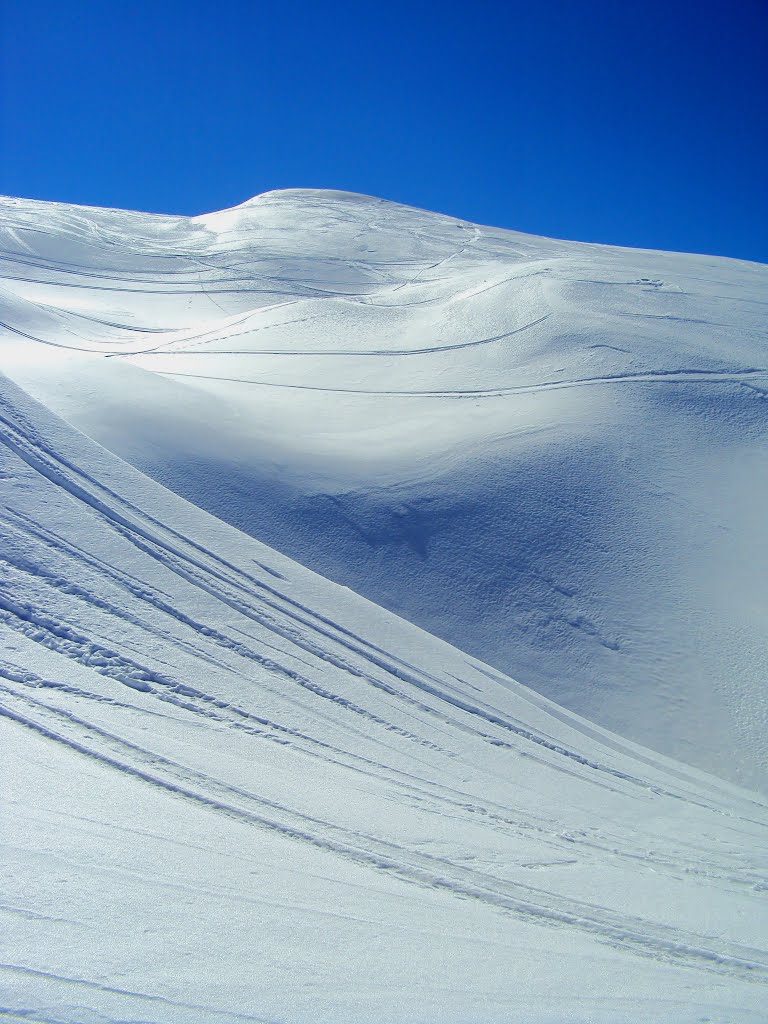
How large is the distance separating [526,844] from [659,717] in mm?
3854

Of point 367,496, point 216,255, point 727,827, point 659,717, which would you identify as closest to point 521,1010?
point 727,827

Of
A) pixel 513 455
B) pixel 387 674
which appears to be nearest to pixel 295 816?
pixel 387 674

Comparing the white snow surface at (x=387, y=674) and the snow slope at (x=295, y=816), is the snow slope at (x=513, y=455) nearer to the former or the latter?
the white snow surface at (x=387, y=674)

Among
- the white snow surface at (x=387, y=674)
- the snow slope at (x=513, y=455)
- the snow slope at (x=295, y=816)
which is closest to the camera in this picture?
the snow slope at (x=295, y=816)

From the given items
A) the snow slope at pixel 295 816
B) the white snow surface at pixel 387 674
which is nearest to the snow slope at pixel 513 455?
the white snow surface at pixel 387 674

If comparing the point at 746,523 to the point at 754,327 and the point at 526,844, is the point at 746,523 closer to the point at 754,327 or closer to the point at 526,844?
the point at 526,844

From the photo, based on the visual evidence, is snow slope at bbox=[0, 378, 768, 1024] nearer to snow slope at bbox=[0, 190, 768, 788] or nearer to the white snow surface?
the white snow surface

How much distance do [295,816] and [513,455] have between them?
809 cm

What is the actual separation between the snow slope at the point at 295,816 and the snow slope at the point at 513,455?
1.02 meters

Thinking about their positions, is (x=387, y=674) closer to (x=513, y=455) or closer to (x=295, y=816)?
(x=295, y=816)

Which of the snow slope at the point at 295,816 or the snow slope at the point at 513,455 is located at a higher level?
the snow slope at the point at 513,455

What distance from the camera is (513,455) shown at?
38.1 feet

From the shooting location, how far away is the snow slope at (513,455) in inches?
351

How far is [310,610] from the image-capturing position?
7.74 metres
